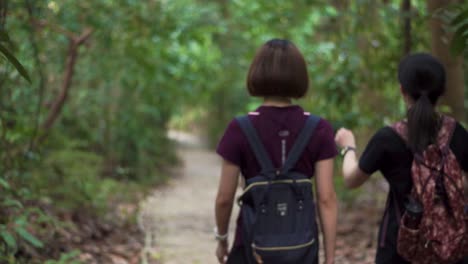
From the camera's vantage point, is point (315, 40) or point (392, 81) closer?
point (392, 81)

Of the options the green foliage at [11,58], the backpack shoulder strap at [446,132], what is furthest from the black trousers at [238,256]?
the green foliage at [11,58]

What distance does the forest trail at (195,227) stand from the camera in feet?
21.0

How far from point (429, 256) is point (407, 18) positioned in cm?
391

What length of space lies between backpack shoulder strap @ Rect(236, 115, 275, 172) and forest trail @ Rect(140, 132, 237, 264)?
3.49 meters

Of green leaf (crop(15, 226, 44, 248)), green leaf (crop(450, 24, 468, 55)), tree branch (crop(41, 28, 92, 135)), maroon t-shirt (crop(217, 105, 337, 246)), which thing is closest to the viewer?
green leaf (crop(450, 24, 468, 55))

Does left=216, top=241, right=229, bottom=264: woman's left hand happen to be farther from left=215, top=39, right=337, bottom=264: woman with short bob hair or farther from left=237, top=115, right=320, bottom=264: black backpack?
left=237, top=115, right=320, bottom=264: black backpack

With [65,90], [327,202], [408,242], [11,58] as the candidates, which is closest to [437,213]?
[408,242]

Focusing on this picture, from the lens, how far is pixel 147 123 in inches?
633

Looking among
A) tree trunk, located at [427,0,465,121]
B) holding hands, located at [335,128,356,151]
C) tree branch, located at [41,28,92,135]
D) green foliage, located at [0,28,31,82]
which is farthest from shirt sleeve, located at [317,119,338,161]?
tree branch, located at [41,28,92,135]

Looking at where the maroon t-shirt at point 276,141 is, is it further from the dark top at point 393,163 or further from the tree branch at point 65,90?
the tree branch at point 65,90

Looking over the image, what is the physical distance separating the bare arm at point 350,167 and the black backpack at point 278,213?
34 centimetres

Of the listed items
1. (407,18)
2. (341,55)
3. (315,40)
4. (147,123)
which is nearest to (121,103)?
(147,123)

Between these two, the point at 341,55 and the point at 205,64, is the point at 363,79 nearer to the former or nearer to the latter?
the point at 341,55

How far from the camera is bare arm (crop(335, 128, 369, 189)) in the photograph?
308 cm
